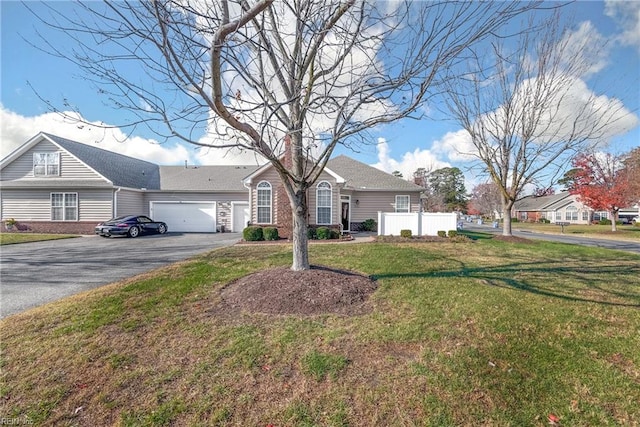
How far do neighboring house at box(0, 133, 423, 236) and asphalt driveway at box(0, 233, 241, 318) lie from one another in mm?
6395

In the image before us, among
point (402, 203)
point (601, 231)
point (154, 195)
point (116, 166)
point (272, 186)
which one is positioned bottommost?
point (601, 231)

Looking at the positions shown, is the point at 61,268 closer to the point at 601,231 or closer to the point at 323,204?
the point at 323,204

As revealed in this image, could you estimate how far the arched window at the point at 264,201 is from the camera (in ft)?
51.9

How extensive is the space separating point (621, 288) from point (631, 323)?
2.62m

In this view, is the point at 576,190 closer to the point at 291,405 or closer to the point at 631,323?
the point at 631,323

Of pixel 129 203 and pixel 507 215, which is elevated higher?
pixel 129 203

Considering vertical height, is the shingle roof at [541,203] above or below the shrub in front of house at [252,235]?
above

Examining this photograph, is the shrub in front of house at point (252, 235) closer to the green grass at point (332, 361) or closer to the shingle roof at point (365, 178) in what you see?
the shingle roof at point (365, 178)

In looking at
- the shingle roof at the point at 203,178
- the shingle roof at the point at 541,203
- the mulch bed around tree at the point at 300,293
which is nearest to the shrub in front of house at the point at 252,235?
the shingle roof at the point at 203,178

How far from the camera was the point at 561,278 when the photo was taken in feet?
22.3

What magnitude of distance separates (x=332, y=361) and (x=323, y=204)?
13.2 meters

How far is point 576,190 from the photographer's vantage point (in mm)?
31953

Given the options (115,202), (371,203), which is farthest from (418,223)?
(115,202)

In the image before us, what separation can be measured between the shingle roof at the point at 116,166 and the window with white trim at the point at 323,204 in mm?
12665
